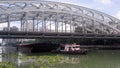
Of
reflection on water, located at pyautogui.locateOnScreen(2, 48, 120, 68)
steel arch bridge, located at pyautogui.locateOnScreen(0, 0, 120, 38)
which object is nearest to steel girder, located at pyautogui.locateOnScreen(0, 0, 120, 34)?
steel arch bridge, located at pyautogui.locateOnScreen(0, 0, 120, 38)

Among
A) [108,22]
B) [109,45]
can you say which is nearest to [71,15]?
[108,22]

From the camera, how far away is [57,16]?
275 feet

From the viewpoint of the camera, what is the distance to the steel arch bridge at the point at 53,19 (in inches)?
2844

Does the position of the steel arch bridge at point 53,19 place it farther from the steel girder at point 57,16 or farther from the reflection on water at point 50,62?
the reflection on water at point 50,62

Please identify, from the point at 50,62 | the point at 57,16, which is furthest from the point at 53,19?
the point at 50,62

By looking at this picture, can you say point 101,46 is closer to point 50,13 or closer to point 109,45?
point 109,45

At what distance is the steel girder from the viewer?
240 feet

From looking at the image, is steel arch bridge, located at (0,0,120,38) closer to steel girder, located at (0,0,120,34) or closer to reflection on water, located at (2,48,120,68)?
steel girder, located at (0,0,120,34)

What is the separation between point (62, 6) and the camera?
79.2m

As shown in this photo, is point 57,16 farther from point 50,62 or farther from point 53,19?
point 50,62

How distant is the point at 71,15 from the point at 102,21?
8377 millimetres

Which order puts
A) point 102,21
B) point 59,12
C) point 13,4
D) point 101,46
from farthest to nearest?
point 101,46, point 102,21, point 59,12, point 13,4

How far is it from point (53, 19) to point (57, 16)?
301cm

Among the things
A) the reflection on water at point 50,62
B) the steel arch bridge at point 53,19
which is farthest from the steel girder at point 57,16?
the reflection on water at point 50,62
